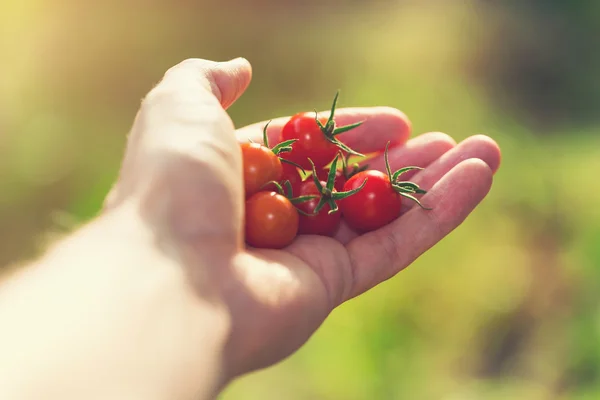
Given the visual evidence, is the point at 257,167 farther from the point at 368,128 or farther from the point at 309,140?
the point at 368,128

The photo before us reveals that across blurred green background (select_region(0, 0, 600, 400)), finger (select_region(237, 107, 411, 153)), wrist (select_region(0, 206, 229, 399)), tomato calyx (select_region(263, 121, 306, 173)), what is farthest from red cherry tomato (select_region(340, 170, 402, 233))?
Result: blurred green background (select_region(0, 0, 600, 400))

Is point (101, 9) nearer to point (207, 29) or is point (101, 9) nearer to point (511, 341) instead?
point (207, 29)

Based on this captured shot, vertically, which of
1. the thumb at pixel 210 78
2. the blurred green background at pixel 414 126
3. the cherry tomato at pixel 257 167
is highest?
the thumb at pixel 210 78

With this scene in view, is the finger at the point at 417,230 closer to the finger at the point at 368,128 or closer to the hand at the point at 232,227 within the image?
the hand at the point at 232,227

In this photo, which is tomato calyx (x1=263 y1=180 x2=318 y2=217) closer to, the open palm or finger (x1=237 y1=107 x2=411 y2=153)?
the open palm

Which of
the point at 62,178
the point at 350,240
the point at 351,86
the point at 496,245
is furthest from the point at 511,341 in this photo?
the point at 62,178

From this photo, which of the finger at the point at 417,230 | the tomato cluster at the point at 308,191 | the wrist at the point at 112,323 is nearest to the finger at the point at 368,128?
the tomato cluster at the point at 308,191

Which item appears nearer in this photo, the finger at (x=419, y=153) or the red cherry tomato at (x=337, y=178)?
the red cherry tomato at (x=337, y=178)
